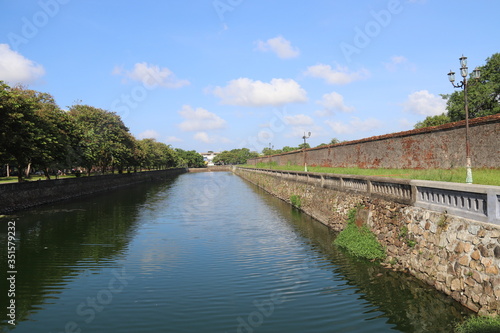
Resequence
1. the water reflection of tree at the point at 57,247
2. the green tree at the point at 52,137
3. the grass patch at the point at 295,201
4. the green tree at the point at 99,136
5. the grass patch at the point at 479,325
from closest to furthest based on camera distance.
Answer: the grass patch at the point at 479,325
the water reflection of tree at the point at 57,247
the grass patch at the point at 295,201
the green tree at the point at 52,137
the green tree at the point at 99,136

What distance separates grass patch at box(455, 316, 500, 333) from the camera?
239 inches

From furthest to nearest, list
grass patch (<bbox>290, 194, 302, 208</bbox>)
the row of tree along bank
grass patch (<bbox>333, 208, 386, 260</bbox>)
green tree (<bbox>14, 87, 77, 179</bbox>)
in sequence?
green tree (<bbox>14, 87, 77, 179</bbox>), grass patch (<bbox>290, 194, 302, 208</bbox>), the row of tree along bank, grass patch (<bbox>333, 208, 386, 260</bbox>)

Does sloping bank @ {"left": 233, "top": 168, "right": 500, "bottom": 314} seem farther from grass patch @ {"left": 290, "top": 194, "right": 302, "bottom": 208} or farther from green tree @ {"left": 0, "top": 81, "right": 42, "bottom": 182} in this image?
green tree @ {"left": 0, "top": 81, "right": 42, "bottom": 182}

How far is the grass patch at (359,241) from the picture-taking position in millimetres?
11977

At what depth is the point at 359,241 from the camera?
42.8 ft

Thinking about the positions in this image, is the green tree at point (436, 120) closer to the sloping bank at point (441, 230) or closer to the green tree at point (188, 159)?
the sloping bank at point (441, 230)

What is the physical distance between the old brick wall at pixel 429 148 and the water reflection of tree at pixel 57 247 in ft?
54.8

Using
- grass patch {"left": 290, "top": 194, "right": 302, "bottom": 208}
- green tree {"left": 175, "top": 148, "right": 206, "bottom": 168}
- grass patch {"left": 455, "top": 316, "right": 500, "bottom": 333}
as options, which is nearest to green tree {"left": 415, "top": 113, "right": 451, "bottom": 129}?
grass patch {"left": 290, "top": 194, "right": 302, "bottom": 208}

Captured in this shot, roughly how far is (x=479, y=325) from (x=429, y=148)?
1557 cm

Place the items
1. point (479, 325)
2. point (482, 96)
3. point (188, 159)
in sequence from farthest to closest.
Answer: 1. point (188, 159)
2. point (482, 96)
3. point (479, 325)

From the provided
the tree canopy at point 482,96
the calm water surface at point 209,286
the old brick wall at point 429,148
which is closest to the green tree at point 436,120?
the tree canopy at point 482,96

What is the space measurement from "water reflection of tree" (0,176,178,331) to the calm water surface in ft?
0.17

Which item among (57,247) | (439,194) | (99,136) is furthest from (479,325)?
(99,136)

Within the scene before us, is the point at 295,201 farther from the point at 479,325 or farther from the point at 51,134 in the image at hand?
the point at 51,134
